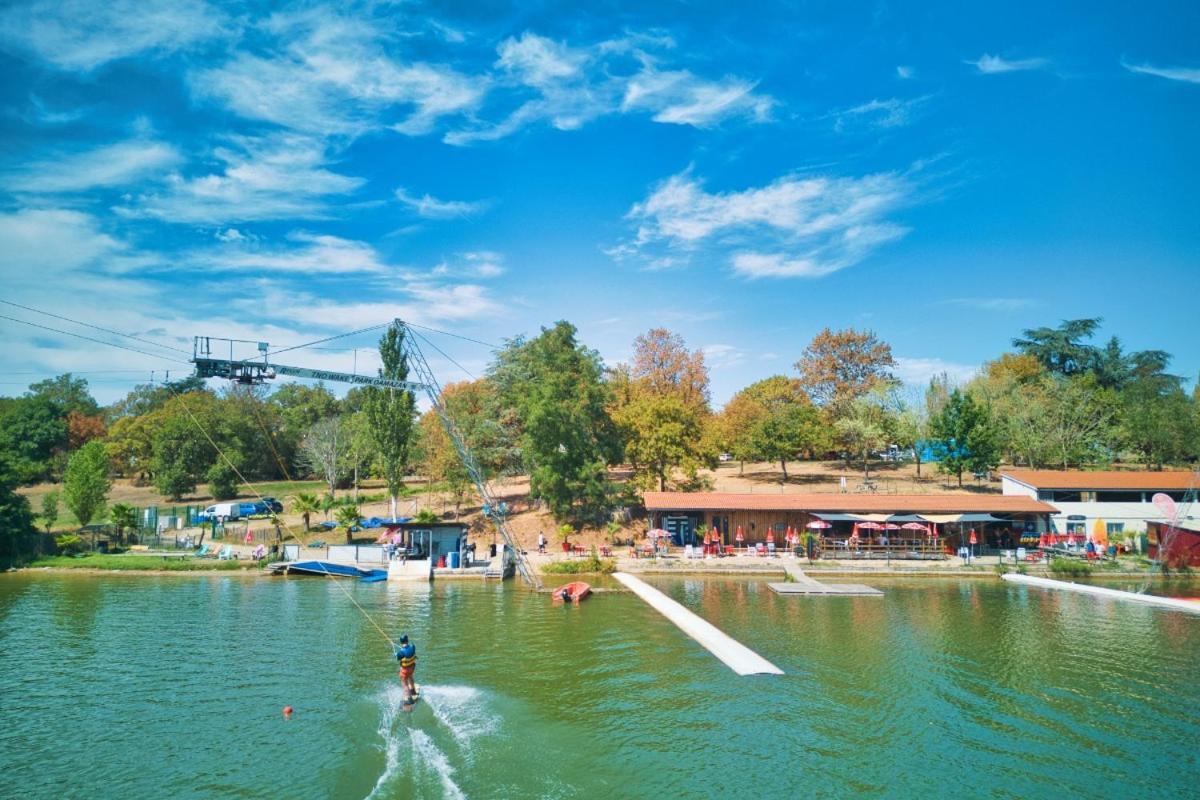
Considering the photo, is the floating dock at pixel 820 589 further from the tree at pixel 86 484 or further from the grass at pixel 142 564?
the tree at pixel 86 484

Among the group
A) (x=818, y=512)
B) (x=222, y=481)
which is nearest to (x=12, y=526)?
(x=222, y=481)

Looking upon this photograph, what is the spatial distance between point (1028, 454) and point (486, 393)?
5564 centimetres

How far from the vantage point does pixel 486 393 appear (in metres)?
71.6

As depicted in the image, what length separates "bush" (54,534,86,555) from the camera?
49031mm

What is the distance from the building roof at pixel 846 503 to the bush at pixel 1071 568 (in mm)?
4843

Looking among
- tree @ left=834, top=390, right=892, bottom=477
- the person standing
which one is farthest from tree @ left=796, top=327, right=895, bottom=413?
the person standing

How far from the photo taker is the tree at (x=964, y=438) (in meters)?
61.9

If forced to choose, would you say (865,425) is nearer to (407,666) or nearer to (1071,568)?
(1071,568)

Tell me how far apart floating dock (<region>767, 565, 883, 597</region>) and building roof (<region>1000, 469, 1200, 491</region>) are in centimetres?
2189

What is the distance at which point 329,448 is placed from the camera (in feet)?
236

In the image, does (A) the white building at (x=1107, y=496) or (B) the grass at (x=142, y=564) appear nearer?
(B) the grass at (x=142, y=564)

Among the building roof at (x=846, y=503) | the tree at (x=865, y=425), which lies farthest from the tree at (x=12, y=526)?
the tree at (x=865, y=425)

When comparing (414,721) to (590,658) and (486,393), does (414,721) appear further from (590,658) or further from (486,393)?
(486,393)

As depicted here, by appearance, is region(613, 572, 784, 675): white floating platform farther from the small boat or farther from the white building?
the white building
